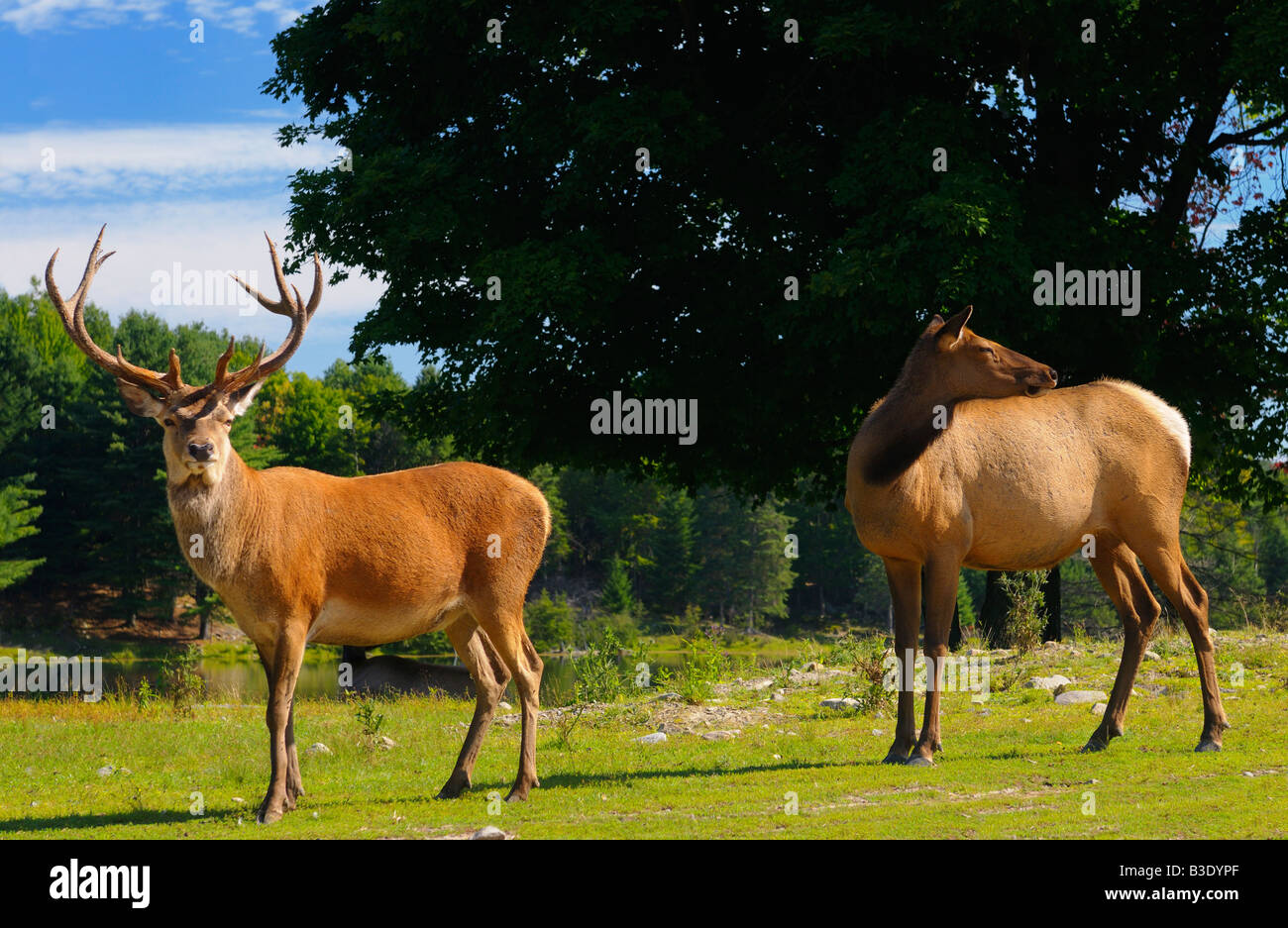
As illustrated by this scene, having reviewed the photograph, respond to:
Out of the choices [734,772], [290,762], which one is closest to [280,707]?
[290,762]

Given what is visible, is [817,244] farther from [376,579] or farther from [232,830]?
[232,830]

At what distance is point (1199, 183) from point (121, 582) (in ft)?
180

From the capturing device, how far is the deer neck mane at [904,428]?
32.8 ft

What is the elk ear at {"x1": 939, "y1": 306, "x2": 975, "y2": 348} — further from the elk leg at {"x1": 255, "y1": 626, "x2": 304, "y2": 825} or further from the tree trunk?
the tree trunk

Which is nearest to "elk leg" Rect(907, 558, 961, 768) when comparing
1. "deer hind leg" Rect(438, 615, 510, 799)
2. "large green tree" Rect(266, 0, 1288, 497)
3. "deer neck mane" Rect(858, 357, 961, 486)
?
"deer neck mane" Rect(858, 357, 961, 486)

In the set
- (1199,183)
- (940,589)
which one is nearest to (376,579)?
(940,589)

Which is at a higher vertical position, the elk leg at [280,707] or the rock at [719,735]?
the elk leg at [280,707]

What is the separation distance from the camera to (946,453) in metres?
10.3

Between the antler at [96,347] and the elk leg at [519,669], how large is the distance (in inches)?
113

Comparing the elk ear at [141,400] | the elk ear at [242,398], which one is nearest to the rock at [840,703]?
the elk ear at [242,398]

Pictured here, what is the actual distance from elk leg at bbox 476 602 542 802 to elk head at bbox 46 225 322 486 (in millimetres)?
2305

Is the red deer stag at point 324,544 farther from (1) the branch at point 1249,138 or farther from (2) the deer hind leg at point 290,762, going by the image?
(1) the branch at point 1249,138

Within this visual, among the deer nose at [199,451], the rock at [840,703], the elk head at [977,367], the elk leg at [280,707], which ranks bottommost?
the rock at [840,703]

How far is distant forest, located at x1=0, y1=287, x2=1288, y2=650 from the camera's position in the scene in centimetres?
6066
